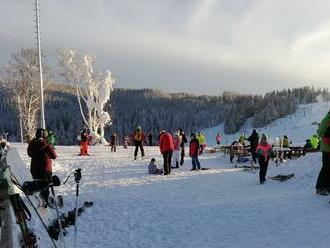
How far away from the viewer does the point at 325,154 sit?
13227 millimetres

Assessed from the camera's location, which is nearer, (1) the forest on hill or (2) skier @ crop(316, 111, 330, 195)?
(2) skier @ crop(316, 111, 330, 195)

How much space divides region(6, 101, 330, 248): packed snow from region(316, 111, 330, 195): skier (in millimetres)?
336

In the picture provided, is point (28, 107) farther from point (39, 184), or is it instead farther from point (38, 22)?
point (39, 184)

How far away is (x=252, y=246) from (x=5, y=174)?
494cm

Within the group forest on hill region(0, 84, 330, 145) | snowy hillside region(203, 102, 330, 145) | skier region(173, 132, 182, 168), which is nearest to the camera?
skier region(173, 132, 182, 168)

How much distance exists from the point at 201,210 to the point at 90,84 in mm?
44362

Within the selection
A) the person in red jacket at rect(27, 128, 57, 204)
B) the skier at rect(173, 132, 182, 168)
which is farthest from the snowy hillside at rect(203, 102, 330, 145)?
the person in red jacket at rect(27, 128, 57, 204)

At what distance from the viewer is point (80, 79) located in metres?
56.4

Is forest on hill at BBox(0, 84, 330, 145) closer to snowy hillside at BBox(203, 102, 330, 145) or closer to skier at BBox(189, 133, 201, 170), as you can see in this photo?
snowy hillside at BBox(203, 102, 330, 145)

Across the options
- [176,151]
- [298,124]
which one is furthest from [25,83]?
[298,124]

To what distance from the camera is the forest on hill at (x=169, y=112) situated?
132750mm

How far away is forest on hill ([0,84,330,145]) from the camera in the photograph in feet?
436

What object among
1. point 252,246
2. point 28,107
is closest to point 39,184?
point 252,246

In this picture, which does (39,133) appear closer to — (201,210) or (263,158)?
(201,210)
